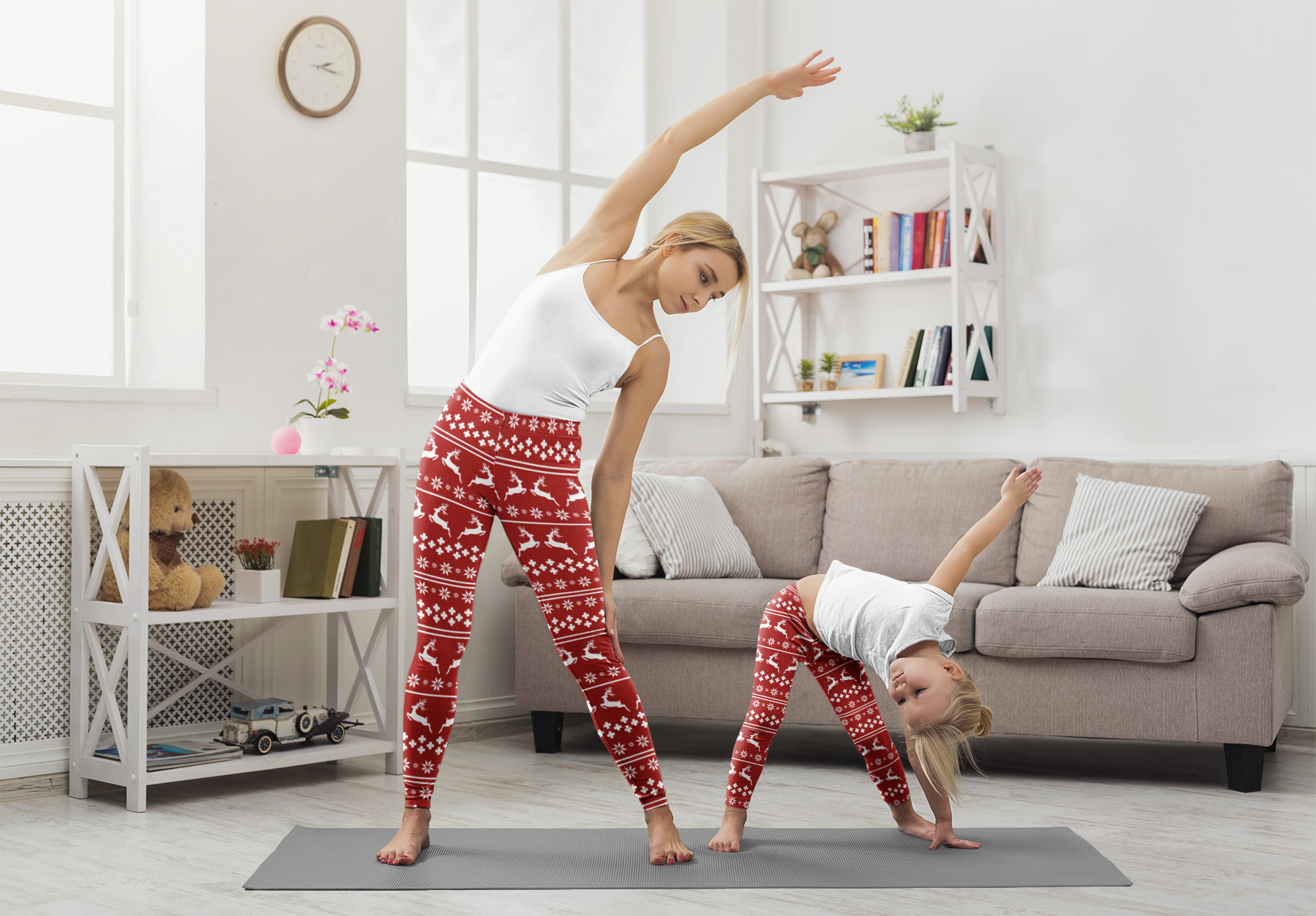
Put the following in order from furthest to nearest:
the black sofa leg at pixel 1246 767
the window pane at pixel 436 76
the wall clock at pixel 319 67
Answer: the window pane at pixel 436 76
the wall clock at pixel 319 67
the black sofa leg at pixel 1246 767

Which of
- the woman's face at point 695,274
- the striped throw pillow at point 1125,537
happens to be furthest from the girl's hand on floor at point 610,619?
the striped throw pillow at point 1125,537

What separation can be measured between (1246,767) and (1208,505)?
30.1 inches

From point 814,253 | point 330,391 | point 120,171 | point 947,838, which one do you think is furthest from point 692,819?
point 814,253

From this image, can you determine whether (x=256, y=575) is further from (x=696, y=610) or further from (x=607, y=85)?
(x=607, y=85)

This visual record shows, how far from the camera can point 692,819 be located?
2.99 meters

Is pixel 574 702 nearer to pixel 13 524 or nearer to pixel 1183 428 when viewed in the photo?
pixel 13 524

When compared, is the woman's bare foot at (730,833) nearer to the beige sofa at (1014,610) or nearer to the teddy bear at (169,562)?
the beige sofa at (1014,610)

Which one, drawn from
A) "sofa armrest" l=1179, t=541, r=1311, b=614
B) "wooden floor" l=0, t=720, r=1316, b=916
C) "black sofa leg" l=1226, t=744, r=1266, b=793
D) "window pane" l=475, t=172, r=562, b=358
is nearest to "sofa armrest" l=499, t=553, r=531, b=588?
"wooden floor" l=0, t=720, r=1316, b=916

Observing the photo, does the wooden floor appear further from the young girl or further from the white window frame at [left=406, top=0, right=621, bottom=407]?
the white window frame at [left=406, top=0, right=621, bottom=407]

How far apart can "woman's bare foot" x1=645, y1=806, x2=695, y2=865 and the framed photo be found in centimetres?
258

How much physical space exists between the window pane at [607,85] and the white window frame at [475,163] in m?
0.07

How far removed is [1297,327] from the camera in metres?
3.97

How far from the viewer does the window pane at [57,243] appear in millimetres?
3545

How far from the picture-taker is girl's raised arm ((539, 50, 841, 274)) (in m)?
2.29
